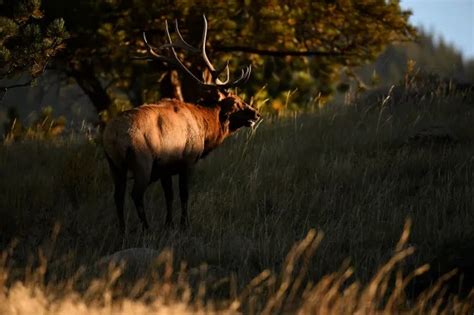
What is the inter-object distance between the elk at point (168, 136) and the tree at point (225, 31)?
16.7ft

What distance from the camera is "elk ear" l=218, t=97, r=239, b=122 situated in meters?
8.90

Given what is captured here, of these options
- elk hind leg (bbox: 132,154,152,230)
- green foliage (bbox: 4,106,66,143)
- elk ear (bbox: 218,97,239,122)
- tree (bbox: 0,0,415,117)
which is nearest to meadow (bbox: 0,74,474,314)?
elk hind leg (bbox: 132,154,152,230)

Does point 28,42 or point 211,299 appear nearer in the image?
point 211,299

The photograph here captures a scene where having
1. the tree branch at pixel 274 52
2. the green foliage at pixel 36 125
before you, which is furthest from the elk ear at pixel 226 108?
the tree branch at pixel 274 52

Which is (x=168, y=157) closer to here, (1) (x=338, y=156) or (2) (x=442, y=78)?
(1) (x=338, y=156)

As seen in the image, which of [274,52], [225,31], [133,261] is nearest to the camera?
[133,261]

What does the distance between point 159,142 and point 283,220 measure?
155 cm

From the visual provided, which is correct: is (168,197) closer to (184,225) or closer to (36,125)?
(184,225)

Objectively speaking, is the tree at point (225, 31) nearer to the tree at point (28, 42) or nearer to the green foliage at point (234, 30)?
the green foliage at point (234, 30)

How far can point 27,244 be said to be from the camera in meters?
7.50

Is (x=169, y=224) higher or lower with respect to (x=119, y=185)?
lower

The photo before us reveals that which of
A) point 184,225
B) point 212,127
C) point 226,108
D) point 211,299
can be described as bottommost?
point 184,225

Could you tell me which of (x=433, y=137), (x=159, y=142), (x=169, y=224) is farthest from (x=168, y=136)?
(x=433, y=137)

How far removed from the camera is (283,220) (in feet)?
27.3
